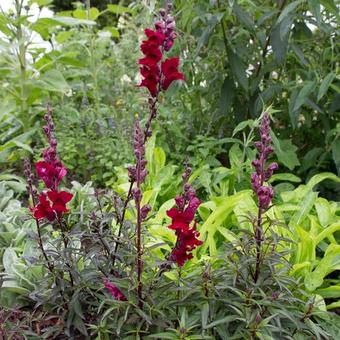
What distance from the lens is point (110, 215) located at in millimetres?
1986

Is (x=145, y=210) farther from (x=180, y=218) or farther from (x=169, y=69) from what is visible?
(x=169, y=69)

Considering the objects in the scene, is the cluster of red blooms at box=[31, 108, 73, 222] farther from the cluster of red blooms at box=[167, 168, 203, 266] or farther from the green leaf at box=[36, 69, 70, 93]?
the green leaf at box=[36, 69, 70, 93]

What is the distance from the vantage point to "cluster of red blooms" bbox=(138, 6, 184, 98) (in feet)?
5.64

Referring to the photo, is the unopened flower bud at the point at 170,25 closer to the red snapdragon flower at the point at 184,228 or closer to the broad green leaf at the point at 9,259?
the red snapdragon flower at the point at 184,228

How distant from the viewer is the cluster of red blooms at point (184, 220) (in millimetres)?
1771

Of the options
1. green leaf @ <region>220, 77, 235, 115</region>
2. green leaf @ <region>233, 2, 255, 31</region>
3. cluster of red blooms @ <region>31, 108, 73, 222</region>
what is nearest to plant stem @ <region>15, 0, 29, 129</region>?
green leaf @ <region>220, 77, 235, 115</region>

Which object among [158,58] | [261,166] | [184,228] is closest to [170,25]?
[158,58]

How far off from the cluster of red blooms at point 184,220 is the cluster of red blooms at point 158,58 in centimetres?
29

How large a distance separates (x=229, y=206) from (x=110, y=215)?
2.34 ft

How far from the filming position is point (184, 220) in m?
1.78

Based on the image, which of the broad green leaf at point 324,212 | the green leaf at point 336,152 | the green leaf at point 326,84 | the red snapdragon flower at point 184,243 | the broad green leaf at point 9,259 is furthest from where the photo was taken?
the green leaf at point 336,152

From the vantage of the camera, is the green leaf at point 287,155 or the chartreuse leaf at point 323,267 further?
the green leaf at point 287,155

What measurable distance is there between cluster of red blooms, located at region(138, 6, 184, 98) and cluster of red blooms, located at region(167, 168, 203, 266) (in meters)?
0.29

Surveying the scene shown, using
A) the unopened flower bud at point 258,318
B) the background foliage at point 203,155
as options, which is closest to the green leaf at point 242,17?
the background foliage at point 203,155
